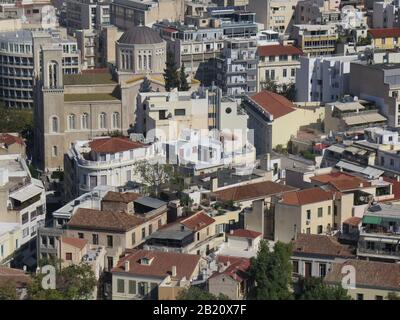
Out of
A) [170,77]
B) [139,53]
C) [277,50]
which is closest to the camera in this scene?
[170,77]

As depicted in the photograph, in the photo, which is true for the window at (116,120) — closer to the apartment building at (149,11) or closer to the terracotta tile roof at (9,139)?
the terracotta tile roof at (9,139)

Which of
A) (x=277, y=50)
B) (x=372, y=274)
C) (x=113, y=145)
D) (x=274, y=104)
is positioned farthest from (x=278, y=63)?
(x=372, y=274)

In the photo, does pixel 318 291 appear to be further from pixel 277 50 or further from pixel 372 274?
pixel 277 50

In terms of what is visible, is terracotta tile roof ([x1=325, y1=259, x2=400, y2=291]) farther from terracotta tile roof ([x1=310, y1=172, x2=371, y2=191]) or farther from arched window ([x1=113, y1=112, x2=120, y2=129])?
arched window ([x1=113, y1=112, x2=120, y2=129])

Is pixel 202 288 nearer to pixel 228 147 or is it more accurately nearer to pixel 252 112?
pixel 228 147

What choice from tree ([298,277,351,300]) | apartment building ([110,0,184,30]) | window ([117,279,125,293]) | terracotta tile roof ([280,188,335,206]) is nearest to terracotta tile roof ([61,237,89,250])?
window ([117,279,125,293])
